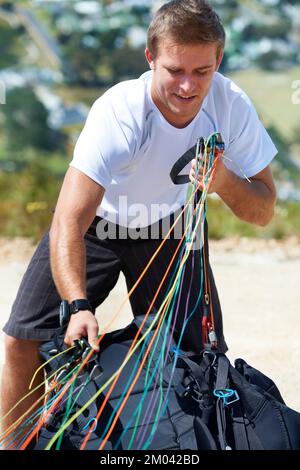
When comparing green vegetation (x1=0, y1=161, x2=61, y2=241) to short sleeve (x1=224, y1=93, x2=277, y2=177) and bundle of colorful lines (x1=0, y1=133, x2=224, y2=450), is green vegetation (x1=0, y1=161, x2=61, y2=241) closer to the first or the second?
short sleeve (x1=224, y1=93, x2=277, y2=177)

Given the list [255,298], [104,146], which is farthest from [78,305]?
[255,298]

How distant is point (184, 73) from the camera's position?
2973 mm

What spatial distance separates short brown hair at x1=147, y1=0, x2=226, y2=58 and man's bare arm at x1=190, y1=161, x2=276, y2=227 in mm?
409

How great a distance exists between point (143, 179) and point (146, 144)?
0.47 feet

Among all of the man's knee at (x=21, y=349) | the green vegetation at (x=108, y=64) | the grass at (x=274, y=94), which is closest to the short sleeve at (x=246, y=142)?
the man's knee at (x=21, y=349)

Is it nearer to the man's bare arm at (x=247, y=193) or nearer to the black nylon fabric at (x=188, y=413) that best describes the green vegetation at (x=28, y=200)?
the man's bare arm at (x=247, y=193)

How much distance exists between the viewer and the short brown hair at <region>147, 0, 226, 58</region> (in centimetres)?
293

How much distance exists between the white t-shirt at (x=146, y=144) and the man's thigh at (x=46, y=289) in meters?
0.15

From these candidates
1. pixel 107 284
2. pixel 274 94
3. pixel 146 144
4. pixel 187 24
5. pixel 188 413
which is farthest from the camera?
pixel 274 94

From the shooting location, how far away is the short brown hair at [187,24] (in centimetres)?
293

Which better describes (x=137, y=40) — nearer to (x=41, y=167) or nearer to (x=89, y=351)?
(x=41, y=167)

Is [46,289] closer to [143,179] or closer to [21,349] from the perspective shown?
[21,349]

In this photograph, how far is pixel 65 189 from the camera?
296 centimetres

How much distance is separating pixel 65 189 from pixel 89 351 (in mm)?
615
